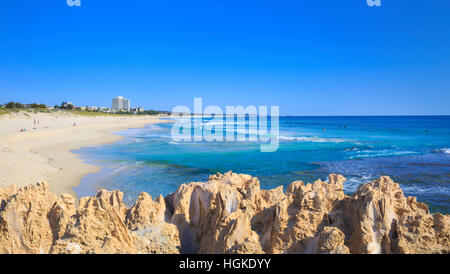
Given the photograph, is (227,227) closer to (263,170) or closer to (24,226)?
(24,226)

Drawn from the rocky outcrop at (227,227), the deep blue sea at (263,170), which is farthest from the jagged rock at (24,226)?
the deep blue sea at (263,170)

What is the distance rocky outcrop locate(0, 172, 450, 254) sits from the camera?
2865mm

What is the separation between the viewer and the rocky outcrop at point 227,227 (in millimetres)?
2865

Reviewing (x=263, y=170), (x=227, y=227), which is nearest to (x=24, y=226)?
(x=227, y=227)

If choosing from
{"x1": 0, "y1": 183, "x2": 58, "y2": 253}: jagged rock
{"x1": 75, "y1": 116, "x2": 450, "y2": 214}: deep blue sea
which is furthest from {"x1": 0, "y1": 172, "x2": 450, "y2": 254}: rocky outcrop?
{"x1": 75, "y1": 116, "x2": 450, "y2": 214}: deep blue sea

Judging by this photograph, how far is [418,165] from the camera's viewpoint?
68.7ft

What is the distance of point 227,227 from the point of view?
309cm

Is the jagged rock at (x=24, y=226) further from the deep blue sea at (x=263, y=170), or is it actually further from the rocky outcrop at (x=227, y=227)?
the deep blue sea at (x=263, y=170)

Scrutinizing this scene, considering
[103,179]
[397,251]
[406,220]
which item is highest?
[406,220]

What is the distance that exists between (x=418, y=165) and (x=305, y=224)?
21544 millimetres
